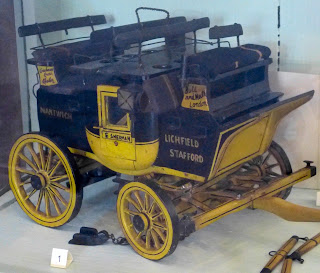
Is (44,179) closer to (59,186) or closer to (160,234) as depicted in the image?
(59,186)

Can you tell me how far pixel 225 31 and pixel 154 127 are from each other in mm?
380

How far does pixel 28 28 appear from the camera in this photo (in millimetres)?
2201

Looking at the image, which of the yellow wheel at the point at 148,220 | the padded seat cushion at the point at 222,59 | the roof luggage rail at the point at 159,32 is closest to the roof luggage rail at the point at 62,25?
the roof luggage rail at the point at 159,32

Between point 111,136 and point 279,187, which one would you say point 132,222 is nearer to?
point 111,136

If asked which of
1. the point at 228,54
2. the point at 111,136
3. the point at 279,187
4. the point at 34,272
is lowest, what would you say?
the point at 34,272

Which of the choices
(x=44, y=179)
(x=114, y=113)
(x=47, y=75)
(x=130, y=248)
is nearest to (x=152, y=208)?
(x=130, y=248)

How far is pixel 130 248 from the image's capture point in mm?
2137

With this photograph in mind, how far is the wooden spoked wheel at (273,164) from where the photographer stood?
2.36m

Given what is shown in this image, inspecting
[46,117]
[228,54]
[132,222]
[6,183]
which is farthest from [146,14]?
[6,183]

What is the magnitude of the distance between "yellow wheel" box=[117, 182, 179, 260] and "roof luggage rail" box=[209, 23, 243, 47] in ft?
1.61

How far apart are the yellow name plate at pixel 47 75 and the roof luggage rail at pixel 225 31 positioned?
0.48 m

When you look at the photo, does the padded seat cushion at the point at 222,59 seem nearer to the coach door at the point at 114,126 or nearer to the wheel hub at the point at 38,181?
the coach door at the point at 114,126

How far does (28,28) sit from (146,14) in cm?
37

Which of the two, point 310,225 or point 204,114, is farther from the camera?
point 310,225
